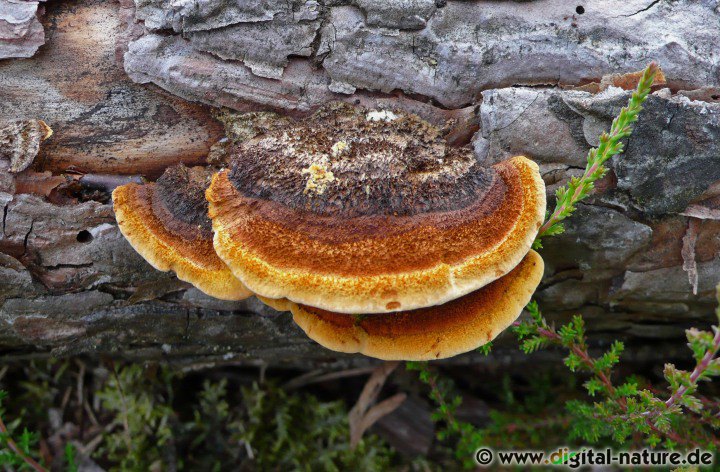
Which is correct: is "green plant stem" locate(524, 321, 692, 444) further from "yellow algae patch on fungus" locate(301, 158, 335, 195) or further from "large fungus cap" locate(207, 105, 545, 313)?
"yellow algae patch on fungus" locate(301, 158, 335, 195)

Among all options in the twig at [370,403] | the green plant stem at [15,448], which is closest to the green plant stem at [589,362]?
the twig at [370,403]

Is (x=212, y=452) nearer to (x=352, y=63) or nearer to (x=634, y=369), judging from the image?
(x=352, y=63)

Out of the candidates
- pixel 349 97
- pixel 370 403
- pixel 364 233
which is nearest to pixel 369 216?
pixel 364 233

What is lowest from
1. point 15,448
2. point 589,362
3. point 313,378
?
point 313,378

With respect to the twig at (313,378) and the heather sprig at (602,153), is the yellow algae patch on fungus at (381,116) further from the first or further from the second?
the twig at (313,378)

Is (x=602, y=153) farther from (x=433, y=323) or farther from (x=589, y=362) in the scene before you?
(x=589, y=362)

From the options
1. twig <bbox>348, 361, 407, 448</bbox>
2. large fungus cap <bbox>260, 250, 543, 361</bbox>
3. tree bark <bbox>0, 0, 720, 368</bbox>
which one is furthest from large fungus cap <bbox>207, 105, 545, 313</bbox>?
twig <bbox>348, 361, 407, 448</bbox>
